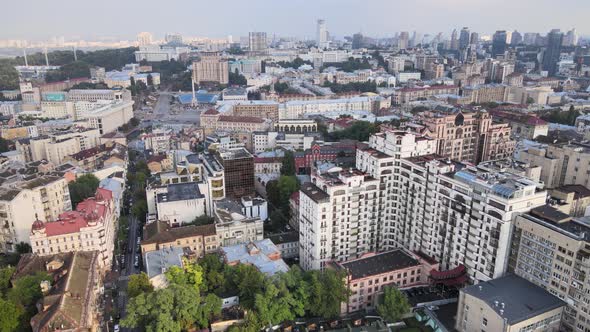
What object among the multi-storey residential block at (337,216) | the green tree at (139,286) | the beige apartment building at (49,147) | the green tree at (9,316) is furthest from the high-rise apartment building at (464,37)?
the green tree at (9,316)

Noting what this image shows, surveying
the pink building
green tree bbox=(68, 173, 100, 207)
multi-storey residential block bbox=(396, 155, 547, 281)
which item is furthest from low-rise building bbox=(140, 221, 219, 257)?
multi-storey residential block bbox=(396, 155, 547, 281)

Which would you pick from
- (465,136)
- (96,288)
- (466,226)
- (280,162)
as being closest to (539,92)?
(465,136)

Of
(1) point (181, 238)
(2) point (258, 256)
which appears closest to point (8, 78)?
(1) point (181, 238)

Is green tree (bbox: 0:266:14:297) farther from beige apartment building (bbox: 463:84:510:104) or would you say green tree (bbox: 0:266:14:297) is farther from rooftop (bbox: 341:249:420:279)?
beige apartment building (bbox: 463:84:510:104)

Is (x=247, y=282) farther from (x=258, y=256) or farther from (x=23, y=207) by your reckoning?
(x=23, y=207)

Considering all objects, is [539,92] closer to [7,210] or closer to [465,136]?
[465,136]

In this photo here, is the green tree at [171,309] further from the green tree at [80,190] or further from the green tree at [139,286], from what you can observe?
the green tree at [80,190]
